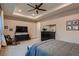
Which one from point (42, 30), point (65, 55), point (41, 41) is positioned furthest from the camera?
point (42, 30)

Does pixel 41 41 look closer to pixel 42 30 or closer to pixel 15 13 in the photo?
pixel 42 30

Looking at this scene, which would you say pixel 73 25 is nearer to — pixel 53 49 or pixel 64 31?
pixel 64 31

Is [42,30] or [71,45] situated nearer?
[71,45]

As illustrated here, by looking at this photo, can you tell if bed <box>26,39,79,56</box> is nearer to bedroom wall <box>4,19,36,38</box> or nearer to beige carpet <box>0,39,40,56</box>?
beige carpet <box>0,39,40,56</box>

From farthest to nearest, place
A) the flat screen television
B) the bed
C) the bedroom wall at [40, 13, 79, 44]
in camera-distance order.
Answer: the flat screen television → the bedroom wall at [40, 13, 79, 44] → the bed

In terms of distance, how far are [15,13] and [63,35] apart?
103 centimetres

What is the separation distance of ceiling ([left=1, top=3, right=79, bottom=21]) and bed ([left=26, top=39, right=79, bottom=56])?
0.54 metres

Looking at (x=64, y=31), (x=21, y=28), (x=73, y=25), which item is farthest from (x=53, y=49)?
(x=21, y=28)

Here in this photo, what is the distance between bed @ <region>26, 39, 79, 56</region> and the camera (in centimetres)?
142

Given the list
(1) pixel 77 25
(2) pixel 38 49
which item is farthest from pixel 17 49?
(1) pixel 77 25

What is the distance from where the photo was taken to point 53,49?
4.87ft

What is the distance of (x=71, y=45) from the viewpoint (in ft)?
5.29

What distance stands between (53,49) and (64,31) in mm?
445

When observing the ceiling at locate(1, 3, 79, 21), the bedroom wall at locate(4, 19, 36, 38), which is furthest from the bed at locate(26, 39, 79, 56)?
the ceiling at locate(1, 3, 79, 21)
